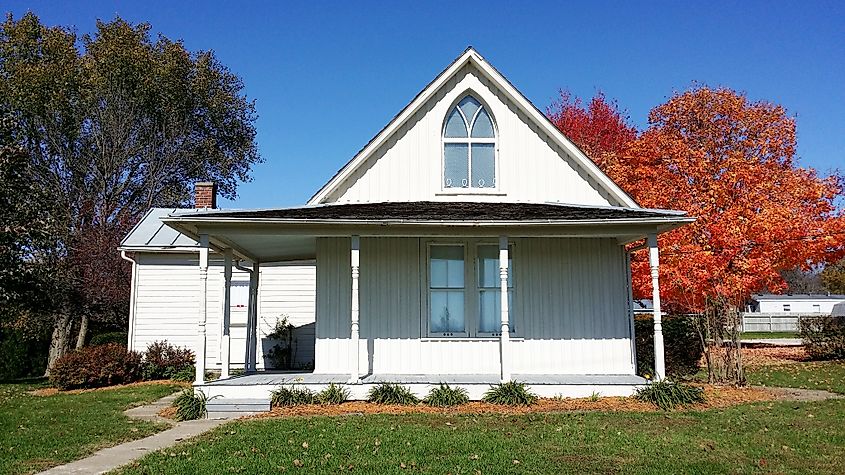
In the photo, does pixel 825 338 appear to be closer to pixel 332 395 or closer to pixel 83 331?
pixel 332 395

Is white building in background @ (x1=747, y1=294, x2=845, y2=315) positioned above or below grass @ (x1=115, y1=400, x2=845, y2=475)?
above

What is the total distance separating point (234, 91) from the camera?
36562 mm

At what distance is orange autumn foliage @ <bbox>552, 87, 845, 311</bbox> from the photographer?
17984mm

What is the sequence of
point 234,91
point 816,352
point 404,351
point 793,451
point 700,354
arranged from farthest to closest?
point 234,91 → point 816,352 → point 700,354 → point 404,351 → point 793,451

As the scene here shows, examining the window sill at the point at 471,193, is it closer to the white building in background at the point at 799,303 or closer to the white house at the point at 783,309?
the white house at the point at 783,309

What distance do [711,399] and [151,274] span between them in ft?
47.3

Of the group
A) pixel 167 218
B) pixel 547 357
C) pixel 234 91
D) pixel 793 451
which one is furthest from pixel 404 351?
pixel 234 91

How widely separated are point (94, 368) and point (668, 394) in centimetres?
1351

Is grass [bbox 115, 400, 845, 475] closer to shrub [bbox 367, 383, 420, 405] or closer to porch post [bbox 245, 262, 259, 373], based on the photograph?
shrub [bbox 367, 383, 420, 405]

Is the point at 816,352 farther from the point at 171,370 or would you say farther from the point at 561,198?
the point at 171,370

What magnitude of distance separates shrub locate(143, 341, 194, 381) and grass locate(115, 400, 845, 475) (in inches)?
338

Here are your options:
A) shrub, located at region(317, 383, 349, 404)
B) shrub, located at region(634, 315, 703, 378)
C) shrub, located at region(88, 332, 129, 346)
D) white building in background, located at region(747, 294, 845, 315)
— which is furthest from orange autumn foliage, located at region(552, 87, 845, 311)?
white building in background, located at region(747, 294, 845, 315)

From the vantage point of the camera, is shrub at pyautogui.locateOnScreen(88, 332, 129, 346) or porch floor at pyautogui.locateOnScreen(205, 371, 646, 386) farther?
shrub at pyautogui.locateOnScreen(88, 332, 129, 346)

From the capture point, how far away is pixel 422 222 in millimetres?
12180
